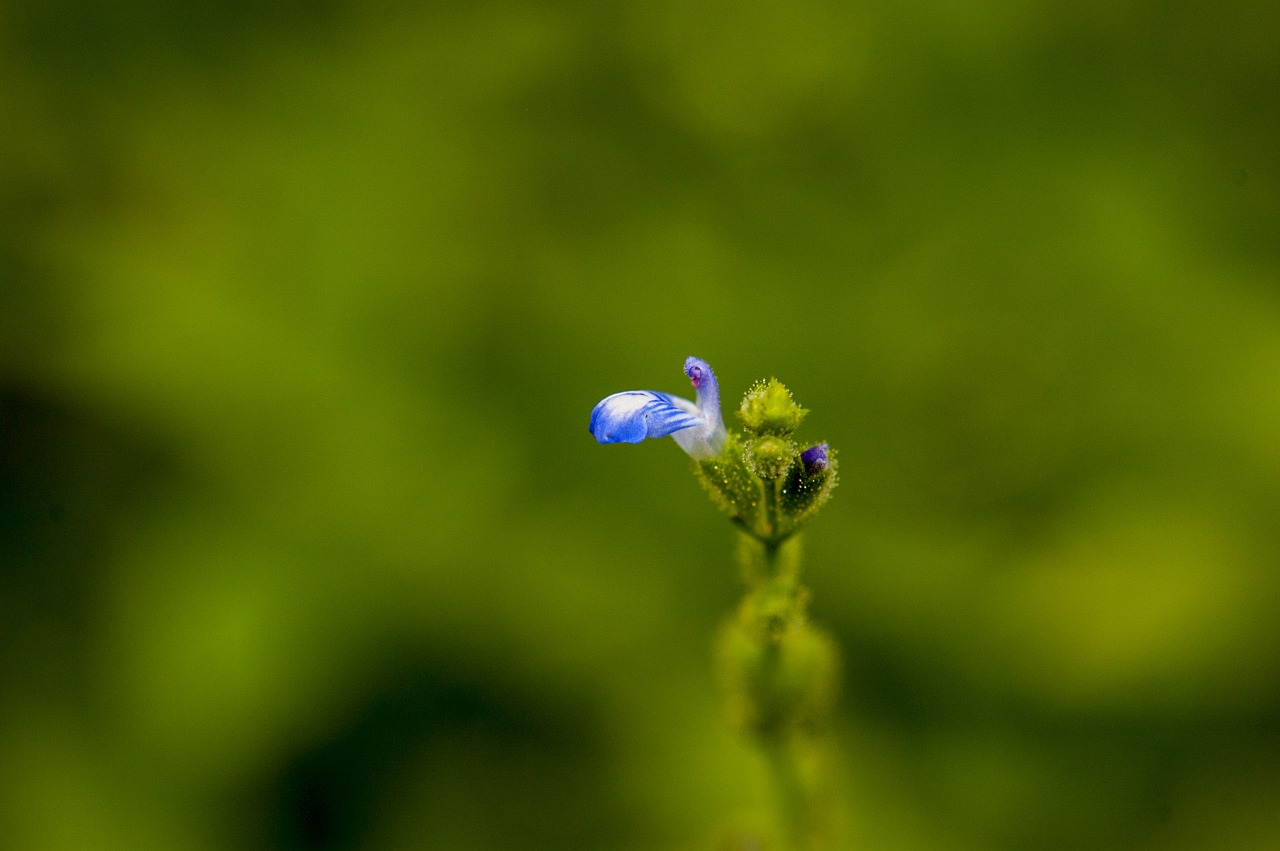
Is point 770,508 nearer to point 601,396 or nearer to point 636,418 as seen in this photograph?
point 636,418

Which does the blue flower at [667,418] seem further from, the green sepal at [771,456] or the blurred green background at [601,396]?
the blurred green background at [601,396]

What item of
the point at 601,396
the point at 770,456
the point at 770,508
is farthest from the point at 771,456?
the point at 601,396

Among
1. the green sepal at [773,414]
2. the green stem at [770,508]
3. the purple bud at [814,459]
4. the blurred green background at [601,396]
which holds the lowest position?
the green stem at [770,508]

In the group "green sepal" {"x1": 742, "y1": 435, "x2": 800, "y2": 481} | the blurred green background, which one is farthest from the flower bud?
the blurred green background

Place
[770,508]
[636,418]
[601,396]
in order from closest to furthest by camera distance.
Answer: [636,418] → [770,508] → [601,396]

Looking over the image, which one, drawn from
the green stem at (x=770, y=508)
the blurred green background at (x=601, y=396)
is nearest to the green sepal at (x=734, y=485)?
the green stem at (x=770, y=508)

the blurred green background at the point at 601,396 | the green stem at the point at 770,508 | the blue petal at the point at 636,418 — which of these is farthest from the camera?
the blurred green background at the point at 601,396

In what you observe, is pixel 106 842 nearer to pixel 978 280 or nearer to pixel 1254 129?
pixel 978 280
